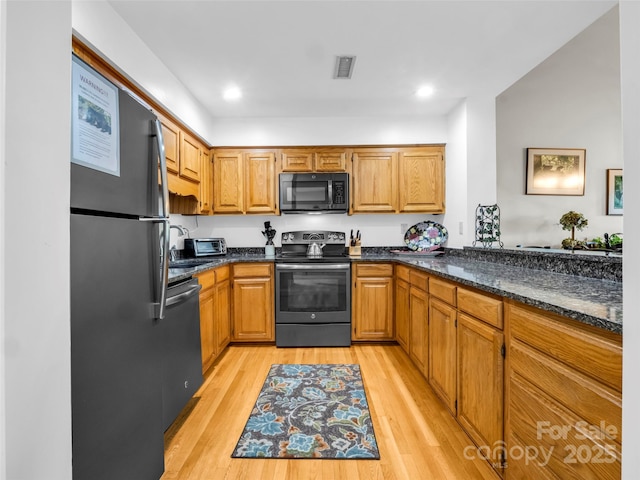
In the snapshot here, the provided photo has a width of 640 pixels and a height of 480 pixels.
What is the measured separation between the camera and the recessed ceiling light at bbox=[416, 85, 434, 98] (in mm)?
2885

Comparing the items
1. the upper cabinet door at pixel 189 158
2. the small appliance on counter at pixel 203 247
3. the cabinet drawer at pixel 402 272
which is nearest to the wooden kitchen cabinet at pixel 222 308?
the small appliance on counter at pixel 203 247

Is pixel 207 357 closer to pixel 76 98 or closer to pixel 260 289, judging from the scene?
pixel 260 289

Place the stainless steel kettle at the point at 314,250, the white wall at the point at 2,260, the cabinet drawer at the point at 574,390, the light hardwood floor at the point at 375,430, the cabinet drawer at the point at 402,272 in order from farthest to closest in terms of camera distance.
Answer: the stainless steel kettle at the point at 314,250 → the cabinet drawer at the point at 402,272 → the light hardwood floor at the point at 375,430 → the cabinet drawer at the point at 574,390 → the white wall at the point at 2,260

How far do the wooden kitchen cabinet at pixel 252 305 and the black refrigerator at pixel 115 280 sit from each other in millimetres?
1838

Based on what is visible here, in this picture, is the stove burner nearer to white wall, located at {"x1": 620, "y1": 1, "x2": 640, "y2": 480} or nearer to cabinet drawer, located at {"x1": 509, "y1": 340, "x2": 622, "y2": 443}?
cabinet drawer, located at {"x1": 509, "y1": 340, "x2": 622, "y2": 443}

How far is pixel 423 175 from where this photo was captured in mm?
3604

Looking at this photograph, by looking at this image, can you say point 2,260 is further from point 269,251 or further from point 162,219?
point 269,251

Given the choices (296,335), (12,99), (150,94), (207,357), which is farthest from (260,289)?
(12,99)

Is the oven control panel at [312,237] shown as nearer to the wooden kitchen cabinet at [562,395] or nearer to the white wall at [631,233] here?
the wooden kitchen cabinet at [562,395]

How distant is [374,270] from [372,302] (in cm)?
32

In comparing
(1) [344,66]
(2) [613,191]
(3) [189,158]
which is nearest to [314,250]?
(3) [189,158]

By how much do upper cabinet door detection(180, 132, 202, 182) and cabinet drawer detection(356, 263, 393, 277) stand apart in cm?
184

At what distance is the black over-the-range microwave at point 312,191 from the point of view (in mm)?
3533

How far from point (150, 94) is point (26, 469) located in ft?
7.43
